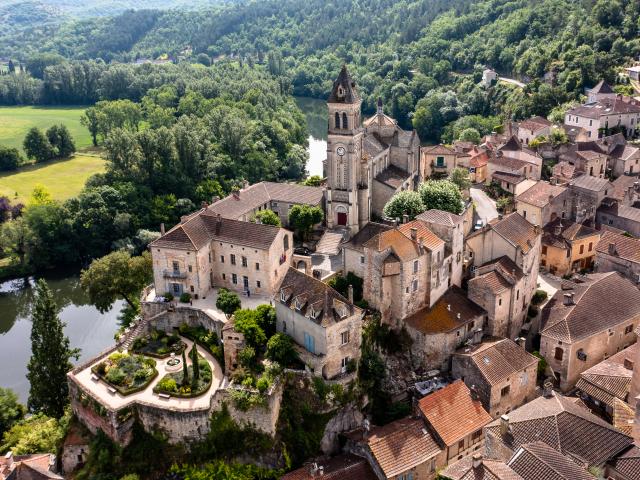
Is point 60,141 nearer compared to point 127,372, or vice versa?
point 127,372

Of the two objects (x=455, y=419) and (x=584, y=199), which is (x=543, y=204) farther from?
(x=455, y=419)

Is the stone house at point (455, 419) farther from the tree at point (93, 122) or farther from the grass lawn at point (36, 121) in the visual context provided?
the grass lawn at point (36, 121)

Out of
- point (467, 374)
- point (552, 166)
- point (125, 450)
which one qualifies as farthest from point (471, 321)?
point (552, 166)

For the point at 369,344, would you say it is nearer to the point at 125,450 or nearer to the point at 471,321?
the point at 471,321

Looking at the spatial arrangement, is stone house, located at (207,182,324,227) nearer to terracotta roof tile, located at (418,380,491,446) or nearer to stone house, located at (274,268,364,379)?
stone house, located at (274,268,364,379)

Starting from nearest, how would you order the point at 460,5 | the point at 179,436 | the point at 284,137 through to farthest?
the point at 179,436
the point at 284,137
the point at 460,5

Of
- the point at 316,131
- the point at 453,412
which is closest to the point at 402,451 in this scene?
the point at 453,412
